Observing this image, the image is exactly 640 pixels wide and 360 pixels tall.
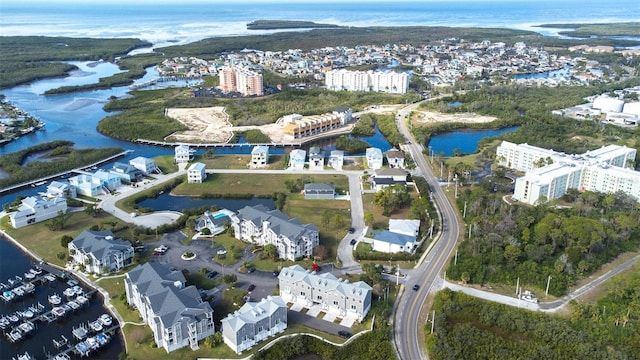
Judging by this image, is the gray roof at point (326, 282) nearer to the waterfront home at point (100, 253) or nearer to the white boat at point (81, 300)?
the waterfront home at point (100, 253)

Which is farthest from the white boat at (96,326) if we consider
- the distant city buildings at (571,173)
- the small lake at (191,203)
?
the distant city buildings at (571,173)

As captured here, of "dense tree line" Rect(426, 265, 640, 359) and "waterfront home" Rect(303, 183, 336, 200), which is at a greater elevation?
"waterfront home" Rect(303, 183, 336, 200)

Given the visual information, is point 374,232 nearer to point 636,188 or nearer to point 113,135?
point 636,188

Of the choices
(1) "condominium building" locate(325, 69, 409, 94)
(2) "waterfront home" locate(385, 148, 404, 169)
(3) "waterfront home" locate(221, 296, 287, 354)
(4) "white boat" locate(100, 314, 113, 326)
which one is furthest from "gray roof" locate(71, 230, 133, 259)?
(1) "condominium building" locate(325, 69, 409, 94)

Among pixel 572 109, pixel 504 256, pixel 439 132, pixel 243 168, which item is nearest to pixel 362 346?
pixel 504 256

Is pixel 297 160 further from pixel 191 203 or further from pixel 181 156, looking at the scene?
pixel 191 203

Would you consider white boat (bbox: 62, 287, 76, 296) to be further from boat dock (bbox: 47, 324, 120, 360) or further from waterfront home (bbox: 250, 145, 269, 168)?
waterfront home (bbox: 250, 145, 269, 168)
